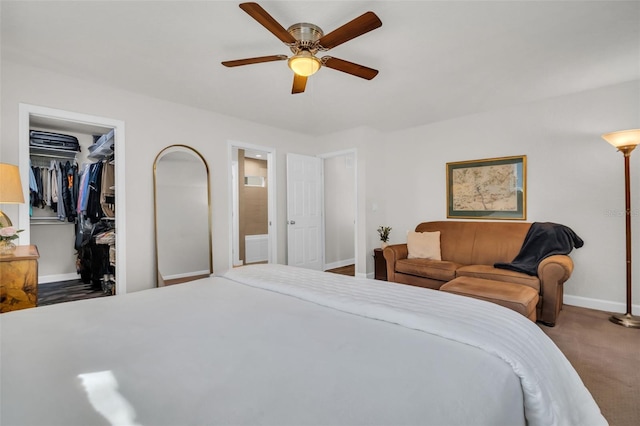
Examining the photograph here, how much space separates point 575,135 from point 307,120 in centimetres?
330

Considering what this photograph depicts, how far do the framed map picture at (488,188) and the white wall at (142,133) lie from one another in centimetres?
263

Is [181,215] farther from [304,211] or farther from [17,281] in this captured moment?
[304,211]

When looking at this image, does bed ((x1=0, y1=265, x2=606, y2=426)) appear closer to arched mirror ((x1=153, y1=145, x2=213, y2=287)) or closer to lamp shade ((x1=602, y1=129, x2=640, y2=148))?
arched mirror ((x1=153, y1=145, x2=213, y2=287))

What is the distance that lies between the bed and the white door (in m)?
3.38

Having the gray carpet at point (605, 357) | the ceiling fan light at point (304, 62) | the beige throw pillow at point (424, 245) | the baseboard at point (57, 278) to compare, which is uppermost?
the ceiling fan light at point (304, 62)

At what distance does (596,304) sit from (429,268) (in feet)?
5.98

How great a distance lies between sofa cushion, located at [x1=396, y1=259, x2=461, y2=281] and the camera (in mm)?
3600

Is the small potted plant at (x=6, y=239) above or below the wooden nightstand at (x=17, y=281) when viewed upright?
above

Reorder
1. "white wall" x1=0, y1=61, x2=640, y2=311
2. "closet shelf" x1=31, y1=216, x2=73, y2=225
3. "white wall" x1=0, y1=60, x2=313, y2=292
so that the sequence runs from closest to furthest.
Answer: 1. "white wall" x1=0, y1=60, x2=313, y2=292
2. "white wall" x1=0, y1=61, x2=640, y2=311
3. "closet shelf" x1=31, y1=216, x2=73, y2=225

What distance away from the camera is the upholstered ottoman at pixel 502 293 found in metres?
2.50

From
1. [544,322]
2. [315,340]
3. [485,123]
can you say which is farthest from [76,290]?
[485,123]

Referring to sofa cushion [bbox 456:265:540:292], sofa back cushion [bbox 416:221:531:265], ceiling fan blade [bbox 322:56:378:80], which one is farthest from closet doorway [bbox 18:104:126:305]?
sofa back cushion [bbox 416:221:531:265]

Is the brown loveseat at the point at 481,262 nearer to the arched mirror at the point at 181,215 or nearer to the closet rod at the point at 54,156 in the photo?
the arched mirror at the point at 181,215

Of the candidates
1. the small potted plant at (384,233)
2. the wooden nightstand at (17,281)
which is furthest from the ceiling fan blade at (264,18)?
the small potted plant at (384,233)
